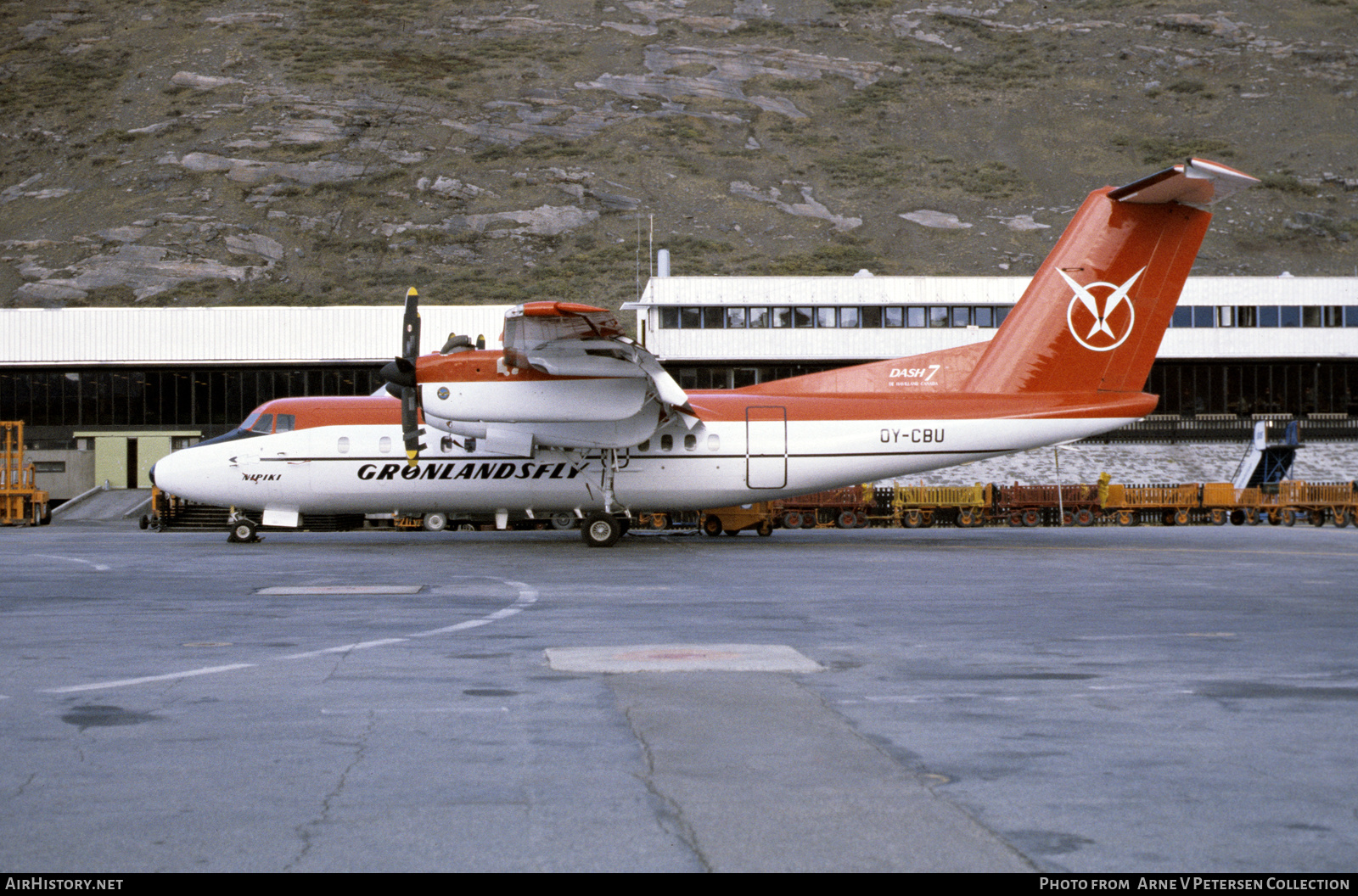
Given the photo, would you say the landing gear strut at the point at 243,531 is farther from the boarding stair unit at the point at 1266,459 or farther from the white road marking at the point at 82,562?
the boarding stair unit at the point at 1266,459

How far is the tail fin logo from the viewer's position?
26453mm

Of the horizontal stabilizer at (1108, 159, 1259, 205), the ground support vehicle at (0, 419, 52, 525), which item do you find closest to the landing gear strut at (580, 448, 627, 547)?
the horizontal stabilizer at (1108, 159, 1259, 205)

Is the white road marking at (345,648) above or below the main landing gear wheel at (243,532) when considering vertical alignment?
above

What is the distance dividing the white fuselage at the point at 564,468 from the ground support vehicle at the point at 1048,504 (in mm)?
14504

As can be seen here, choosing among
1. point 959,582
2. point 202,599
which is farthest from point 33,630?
point 959,582

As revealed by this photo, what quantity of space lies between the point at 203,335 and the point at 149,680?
179ft

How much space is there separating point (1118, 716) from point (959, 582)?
10061 millimetres

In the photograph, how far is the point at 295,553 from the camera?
24938mm

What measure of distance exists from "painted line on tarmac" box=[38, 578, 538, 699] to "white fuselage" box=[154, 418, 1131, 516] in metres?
11.9

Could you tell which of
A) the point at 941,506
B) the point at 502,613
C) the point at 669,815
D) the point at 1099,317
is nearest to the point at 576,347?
the point at 502,613

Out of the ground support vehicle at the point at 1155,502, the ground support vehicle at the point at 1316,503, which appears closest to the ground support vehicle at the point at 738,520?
the ground support vehicle at the point at 1155,502

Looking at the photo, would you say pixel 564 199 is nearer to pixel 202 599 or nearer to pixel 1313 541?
pixel 1313 541

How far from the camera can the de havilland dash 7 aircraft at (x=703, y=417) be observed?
2530 centimetres

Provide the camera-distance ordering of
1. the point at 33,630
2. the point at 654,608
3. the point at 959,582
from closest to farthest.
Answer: the point at 33,630 < the point at 654,608 < the point at 959,582
